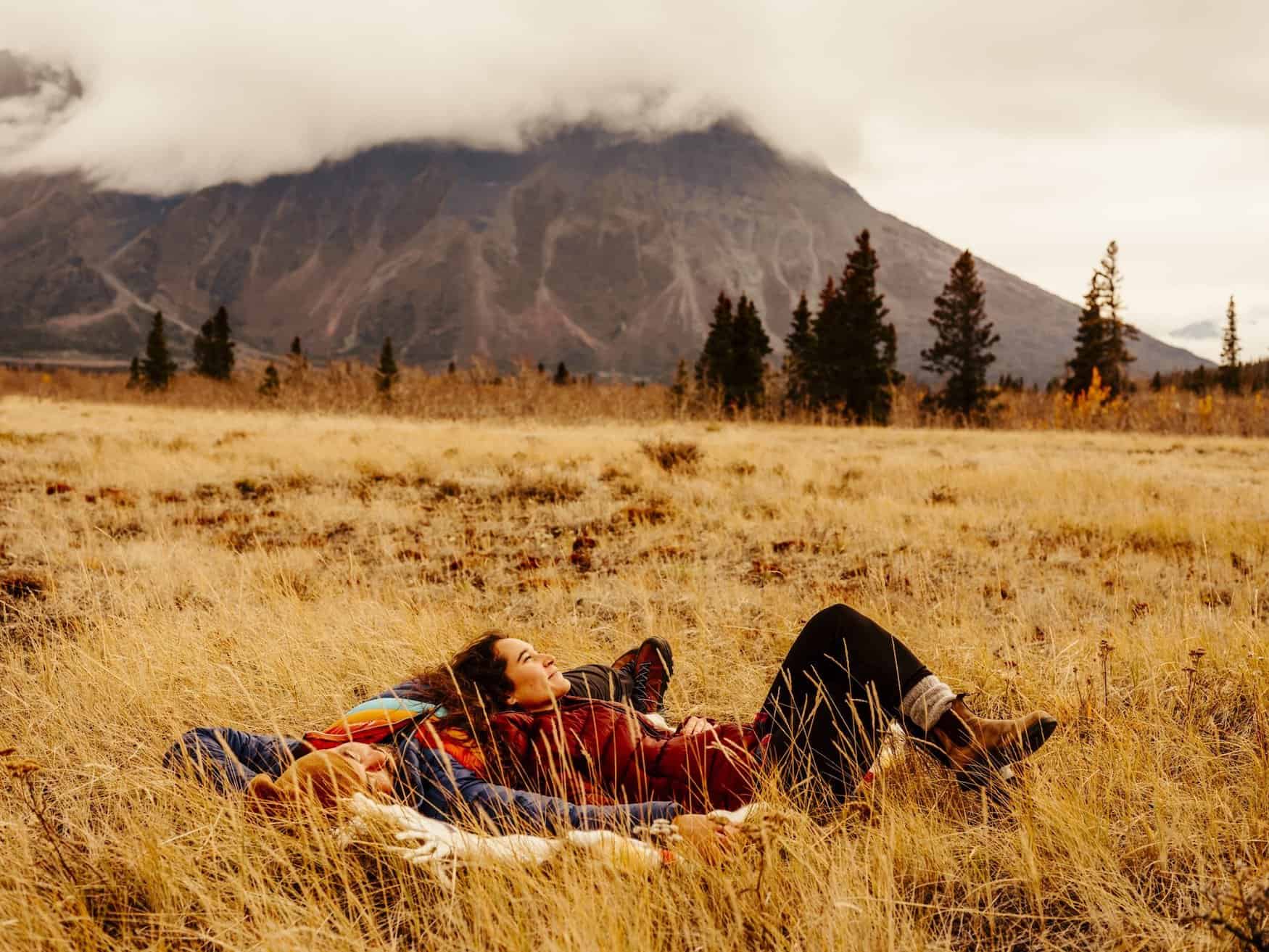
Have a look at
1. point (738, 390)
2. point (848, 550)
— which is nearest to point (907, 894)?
point (848, 550)

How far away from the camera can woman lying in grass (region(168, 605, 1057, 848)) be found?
226cm

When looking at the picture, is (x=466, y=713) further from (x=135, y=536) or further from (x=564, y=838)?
(x=135, y=536)

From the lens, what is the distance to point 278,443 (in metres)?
13.7

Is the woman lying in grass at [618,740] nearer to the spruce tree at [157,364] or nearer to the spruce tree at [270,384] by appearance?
the spruce tree at [270,384]

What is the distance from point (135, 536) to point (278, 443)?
7.27 metres

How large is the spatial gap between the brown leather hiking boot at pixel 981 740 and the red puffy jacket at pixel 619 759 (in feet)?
2.07

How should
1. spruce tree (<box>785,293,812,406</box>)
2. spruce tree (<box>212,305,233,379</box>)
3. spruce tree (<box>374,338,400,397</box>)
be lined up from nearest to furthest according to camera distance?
spruce tree (<box>785,293,812,406</box>) → spruce tree (<box>374,338,400,397</box>) → spruce tree (<box>212,305,233,379</box>)

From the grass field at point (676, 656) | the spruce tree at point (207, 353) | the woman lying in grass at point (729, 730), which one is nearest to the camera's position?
the grass field at point (676, 656)

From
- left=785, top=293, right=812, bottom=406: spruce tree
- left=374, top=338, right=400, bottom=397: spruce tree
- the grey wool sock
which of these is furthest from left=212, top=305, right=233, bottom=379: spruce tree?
the grey wool sock

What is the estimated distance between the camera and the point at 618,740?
2598mm

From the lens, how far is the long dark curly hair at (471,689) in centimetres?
253

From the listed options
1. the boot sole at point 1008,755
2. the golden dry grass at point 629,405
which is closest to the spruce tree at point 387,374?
the golden dry grass at point 629,405

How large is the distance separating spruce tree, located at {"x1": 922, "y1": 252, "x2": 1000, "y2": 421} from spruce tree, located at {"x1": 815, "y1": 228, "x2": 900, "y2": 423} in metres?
3.01

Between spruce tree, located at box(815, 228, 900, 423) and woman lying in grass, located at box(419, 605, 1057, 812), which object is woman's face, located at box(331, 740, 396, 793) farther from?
spruce tree, located at box(815, 228, 900, 423)
